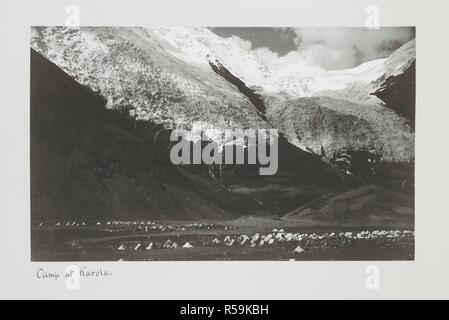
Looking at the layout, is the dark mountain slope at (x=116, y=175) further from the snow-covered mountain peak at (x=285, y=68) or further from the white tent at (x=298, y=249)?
the snow-covered mountain peak at (x=285, y=68)

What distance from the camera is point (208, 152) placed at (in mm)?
3857

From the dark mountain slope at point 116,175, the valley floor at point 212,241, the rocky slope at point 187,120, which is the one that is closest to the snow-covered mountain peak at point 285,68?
the rocky slope at point 187,120

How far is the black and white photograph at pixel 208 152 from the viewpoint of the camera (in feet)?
12.5

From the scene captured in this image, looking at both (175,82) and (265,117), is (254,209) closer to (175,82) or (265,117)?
(265,117)

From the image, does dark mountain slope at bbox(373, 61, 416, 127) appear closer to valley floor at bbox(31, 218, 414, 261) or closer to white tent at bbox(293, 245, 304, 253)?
valley floor at bbox(31, 218, 414, 261)

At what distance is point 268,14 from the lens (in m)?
3.83

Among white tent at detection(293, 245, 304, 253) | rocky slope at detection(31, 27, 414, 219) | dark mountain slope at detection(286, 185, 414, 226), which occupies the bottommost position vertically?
white tent at detection(293, 245, 304, 253)

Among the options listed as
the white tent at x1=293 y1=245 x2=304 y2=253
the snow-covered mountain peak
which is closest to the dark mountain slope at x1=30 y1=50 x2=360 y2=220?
the white tent at x1=293 y1=245 x2=304 y2=253

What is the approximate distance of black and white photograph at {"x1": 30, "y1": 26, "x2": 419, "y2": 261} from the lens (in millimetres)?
3812

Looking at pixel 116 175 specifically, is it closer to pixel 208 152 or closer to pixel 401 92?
pixel 208 152

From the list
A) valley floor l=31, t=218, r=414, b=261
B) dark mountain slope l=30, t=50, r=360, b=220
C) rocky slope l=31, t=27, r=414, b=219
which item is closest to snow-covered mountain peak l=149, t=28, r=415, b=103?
rocky slope l=31, t=27, r=414, b=219

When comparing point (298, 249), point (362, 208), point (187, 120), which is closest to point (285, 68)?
point (187, 120)

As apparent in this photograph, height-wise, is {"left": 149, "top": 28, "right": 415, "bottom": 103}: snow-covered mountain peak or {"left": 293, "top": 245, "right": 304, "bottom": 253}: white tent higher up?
{"left": 149, "top": 28, "right": 415, "bottom": 103}: snow-covered mountain peak
